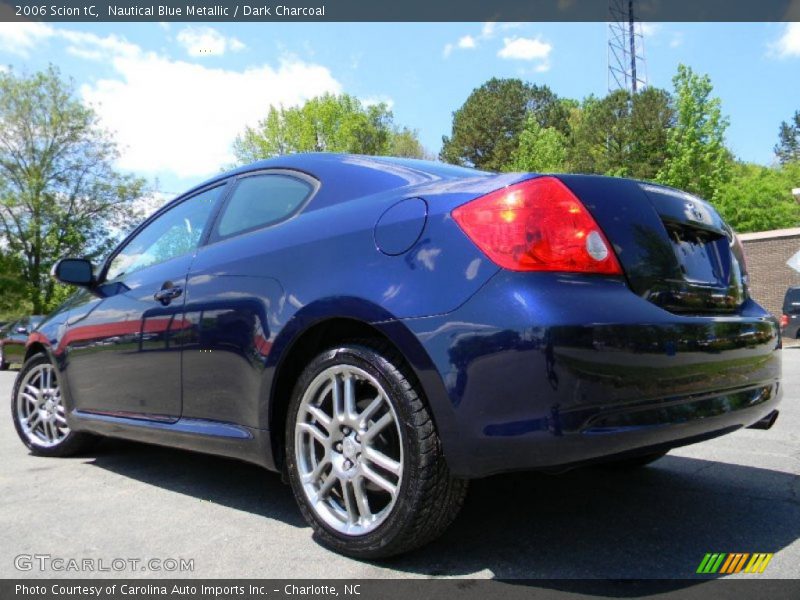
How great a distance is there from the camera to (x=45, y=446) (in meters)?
4.44

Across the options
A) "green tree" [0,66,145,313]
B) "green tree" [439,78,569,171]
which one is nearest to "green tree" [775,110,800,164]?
"green tree" [439,78,569,171]

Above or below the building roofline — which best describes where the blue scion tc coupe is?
above

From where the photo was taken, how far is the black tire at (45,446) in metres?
4.31

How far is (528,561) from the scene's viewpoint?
7.72 feet

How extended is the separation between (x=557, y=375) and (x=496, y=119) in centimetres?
4979

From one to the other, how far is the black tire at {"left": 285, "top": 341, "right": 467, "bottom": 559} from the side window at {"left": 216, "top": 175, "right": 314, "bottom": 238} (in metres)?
0.88

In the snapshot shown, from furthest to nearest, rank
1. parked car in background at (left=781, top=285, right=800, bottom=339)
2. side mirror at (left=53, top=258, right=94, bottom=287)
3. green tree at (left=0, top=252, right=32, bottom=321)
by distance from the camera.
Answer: green tree at (left=0, top=252, right=32, bottom=321) → parked car in background at (left=781, top=285, right=800, bottom=339) → side mirror at (left=53, top=258, right=94, bottom=287)

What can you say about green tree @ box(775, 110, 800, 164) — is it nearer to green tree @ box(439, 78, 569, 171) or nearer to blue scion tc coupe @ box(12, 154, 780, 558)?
green tree @ box(439, 78, 569, 171)

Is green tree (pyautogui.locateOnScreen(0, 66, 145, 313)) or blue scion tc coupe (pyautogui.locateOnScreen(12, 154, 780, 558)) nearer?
blue scion tc coupe (pyautogui.locateOnScreen(12, 154, 780, 558))

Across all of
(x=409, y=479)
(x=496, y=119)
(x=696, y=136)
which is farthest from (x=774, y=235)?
(x=496, y=119)

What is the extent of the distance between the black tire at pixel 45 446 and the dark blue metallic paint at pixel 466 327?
1.34 meters

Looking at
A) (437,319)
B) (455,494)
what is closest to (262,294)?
(437,319)

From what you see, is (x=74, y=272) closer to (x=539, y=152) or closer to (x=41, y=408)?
(x=41, y=408)

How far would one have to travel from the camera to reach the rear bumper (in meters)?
1.98
